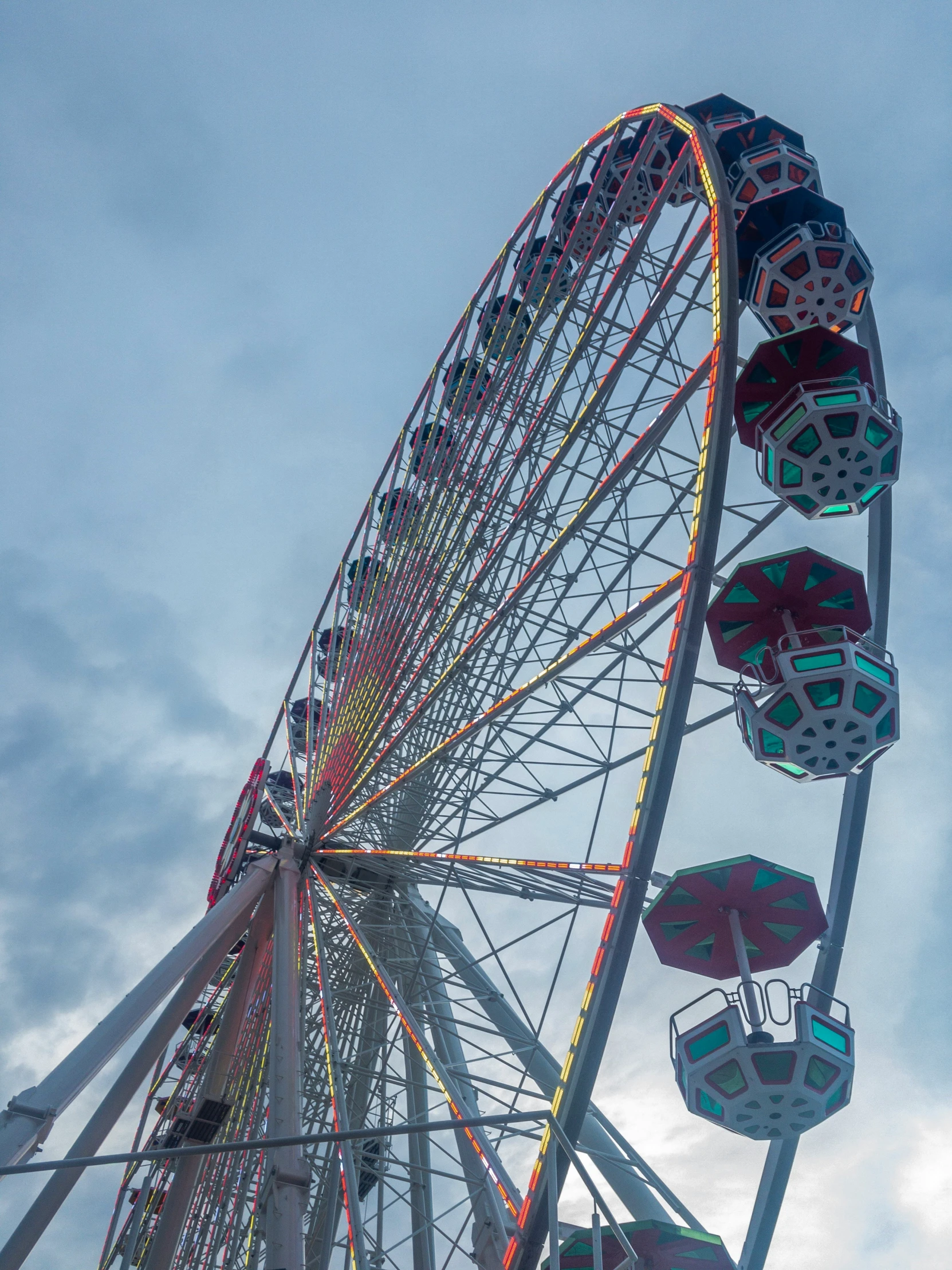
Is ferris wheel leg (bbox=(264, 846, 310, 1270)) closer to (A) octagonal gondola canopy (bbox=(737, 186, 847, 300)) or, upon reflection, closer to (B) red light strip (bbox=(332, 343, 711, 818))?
(B) red light strip (bbox=(332, 343, 711, 818))

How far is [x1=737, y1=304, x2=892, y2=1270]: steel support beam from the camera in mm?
7902

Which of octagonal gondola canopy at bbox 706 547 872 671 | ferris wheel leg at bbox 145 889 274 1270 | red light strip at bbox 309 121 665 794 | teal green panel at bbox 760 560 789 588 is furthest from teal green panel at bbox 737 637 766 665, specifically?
ferris wheel leg at bbox 145 889 274 1270

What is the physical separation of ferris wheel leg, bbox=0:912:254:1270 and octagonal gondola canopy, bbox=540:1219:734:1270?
11.9ft

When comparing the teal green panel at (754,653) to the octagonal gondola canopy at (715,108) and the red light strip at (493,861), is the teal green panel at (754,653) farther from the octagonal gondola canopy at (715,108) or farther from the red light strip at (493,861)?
the octagonal gondola canopy at (715,108)

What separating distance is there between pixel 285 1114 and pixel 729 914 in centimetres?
437

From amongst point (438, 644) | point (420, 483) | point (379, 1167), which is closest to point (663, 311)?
point (438, 644)

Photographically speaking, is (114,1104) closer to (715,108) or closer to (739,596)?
(739,596)

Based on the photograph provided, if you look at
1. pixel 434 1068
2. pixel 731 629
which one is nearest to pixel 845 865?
pixel 731 629

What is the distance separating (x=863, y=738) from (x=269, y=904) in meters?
9.51

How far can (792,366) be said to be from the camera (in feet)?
31.2

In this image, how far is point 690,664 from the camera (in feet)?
23.1

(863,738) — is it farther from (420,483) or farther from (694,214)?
(420,483)

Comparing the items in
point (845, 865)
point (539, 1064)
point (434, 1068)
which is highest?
point (845, 865)

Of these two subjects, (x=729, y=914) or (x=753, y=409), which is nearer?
(x=729, y=914)
